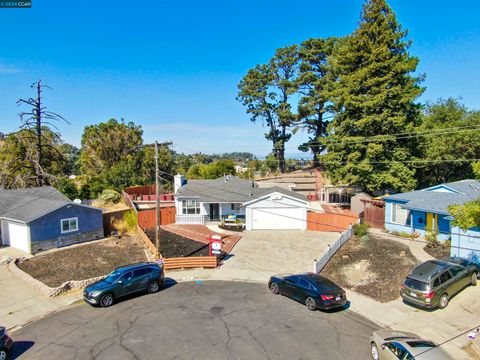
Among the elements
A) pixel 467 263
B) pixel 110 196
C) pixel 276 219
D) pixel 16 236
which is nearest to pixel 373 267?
pixel 467 263

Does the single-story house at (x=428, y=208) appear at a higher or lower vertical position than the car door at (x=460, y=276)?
higher

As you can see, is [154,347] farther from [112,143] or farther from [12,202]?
[112,143]

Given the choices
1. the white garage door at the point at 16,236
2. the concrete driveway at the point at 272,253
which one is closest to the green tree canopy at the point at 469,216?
the concrete driveway at the point at 272,253

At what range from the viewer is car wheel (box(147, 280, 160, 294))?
18.4 meters

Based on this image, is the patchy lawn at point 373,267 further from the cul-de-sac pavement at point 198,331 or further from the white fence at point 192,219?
the white fence at point 192,219

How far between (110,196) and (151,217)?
12.0m

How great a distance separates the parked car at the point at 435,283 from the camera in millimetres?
15672

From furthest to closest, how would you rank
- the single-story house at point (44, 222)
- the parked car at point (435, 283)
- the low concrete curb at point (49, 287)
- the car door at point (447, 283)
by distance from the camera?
1. the single-story house at point (44, 222)
2. the low concrete curb at point (49, 287)
3. the car door at point (447, 283)
4. the parked car at point (435, 283)

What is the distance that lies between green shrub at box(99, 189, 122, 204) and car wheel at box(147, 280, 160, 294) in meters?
27.1

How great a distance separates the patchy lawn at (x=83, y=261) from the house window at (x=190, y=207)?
7.65 m

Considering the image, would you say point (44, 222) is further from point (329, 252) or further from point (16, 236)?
point (329, 252)

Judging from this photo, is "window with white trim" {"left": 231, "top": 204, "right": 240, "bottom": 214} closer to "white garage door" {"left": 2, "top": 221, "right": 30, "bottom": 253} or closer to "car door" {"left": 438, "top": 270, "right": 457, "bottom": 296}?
"white garage door" {"left": 2, "top": 221, "right": 30, "bottom": 253}

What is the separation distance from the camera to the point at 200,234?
30984mm

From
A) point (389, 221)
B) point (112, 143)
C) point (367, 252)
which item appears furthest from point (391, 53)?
point (112, 143)
